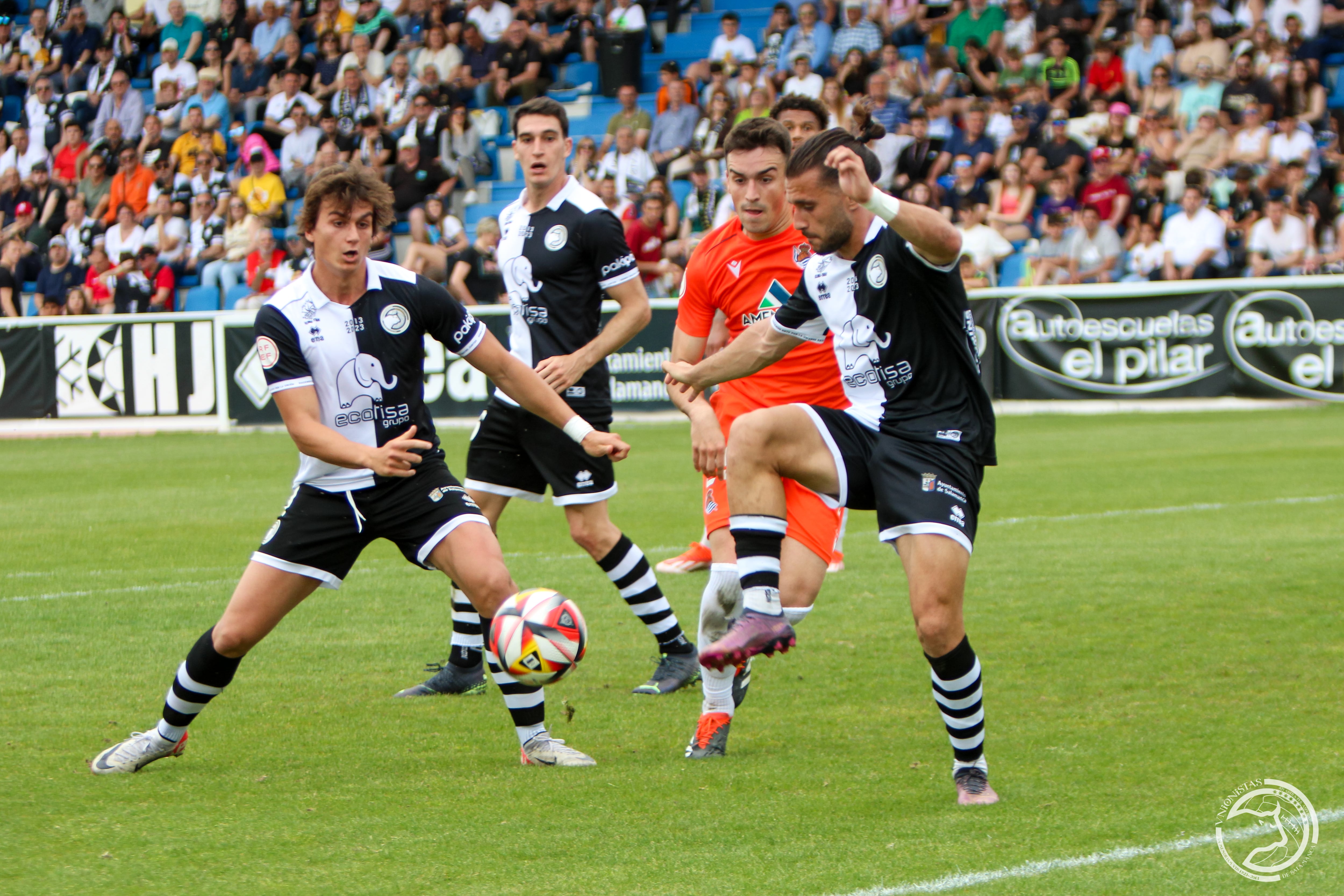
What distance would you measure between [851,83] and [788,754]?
731 inches

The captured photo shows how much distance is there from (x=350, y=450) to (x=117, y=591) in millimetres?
4753

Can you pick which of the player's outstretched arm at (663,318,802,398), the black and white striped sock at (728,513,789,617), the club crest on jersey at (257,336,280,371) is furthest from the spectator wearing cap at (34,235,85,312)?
the black and white striped sock at (728,513,789,617)

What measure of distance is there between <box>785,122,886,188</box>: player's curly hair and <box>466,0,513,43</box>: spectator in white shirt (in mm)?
24228

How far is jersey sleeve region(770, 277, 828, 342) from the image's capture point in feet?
18.4

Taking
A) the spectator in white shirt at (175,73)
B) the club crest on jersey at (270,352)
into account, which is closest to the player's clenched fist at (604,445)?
the club crest on jersey at (270,352)

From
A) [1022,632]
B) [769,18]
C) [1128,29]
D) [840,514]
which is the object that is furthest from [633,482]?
[769,18]

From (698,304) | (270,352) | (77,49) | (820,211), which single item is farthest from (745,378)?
(77,49)

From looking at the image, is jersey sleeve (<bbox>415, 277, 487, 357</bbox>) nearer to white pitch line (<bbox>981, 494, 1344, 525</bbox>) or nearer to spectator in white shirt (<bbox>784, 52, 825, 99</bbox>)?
white pitch line (<bbox>981, 494, 1344, 525</bbox>)

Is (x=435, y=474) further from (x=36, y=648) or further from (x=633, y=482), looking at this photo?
(x=633, y=482)

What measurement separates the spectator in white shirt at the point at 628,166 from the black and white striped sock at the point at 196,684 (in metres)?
19.0

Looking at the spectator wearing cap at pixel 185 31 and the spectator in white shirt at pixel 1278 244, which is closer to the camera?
the spectator in white shirt at pixel 1278 244

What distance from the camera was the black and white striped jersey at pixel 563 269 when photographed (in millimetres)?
7332

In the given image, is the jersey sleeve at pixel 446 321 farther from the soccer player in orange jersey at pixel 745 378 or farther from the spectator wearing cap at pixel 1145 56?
the spectator wearing cap at pixel 1145 56

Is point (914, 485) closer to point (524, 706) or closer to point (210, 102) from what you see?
point (524, 706)
